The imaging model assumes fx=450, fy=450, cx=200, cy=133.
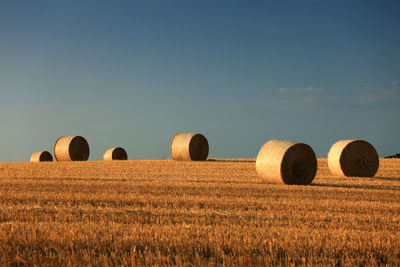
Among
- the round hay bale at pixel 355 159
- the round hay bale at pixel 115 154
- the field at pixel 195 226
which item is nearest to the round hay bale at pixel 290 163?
the field at pixel 195 226

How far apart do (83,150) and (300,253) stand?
25.2 meters

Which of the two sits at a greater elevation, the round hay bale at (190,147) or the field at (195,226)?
the round hay bale at (190,147)

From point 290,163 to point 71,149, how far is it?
1777 centimetres

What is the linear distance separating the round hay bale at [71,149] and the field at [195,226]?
17157 millimetres

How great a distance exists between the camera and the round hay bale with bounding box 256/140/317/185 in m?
14.4

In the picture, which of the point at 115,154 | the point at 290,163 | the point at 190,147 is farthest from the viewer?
the point at 115,154

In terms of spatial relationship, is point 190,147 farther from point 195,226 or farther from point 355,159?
point 195,226

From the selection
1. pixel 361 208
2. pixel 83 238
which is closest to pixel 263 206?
pixel 361 208

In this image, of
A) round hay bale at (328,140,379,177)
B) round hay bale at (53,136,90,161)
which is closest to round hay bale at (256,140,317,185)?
round hay bale at (328,140,379,177)

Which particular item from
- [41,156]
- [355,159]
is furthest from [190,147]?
[41,156]

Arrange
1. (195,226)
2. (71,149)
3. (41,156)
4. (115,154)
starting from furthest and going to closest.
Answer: (41,156) < (115,154) < (71,149) < (195,226)

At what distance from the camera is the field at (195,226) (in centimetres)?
508

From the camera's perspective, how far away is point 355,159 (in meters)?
18.0

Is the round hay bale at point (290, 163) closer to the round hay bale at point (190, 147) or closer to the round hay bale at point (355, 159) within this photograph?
the round hay bale at point (355, 159)
